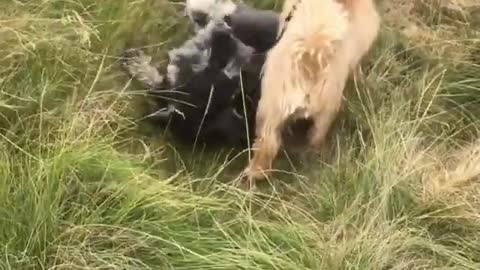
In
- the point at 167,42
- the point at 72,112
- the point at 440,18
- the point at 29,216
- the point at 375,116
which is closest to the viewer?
the point at 29,216

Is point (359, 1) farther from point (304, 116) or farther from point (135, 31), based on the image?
point (135, 31)

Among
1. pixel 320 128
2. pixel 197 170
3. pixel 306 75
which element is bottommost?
pixel 197 170

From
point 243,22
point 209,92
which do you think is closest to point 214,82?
point 209,92

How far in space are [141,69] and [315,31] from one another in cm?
61

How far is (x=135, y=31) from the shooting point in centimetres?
347

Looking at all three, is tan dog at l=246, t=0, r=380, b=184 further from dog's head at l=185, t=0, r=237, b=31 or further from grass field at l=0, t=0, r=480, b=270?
dog's head at l=185, t=0, r=237, b=31

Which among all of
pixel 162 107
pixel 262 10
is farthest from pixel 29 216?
pixel 262 10

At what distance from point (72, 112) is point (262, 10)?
0.87 m

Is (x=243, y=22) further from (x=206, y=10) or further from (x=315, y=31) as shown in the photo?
(x=315, y=31)

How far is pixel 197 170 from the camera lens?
3131 millimetres

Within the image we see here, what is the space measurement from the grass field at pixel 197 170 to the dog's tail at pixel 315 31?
258mm

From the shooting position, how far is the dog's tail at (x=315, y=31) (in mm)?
3057

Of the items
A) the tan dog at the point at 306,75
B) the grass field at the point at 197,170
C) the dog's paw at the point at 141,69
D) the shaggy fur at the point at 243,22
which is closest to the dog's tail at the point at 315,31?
the tan dog at the point at 306,75

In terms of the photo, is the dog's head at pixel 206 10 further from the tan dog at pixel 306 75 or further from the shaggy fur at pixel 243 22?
the tan dog at pixel 306 75
